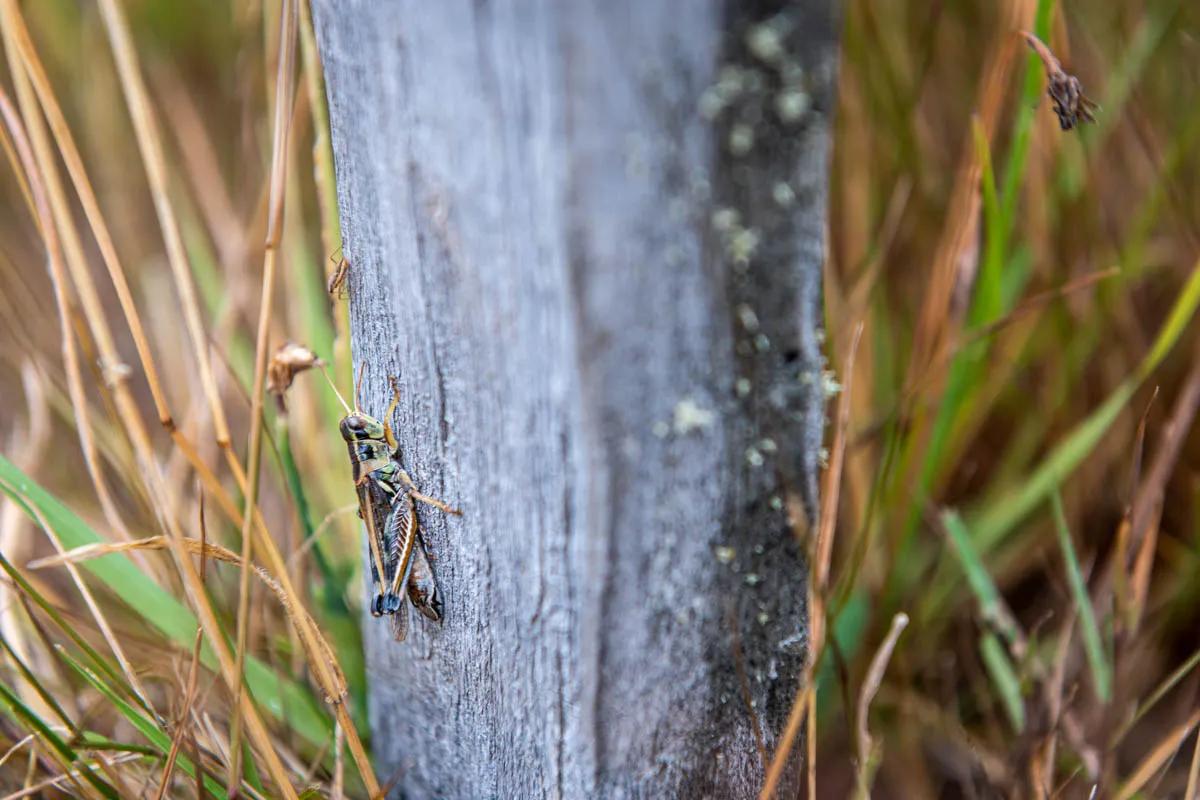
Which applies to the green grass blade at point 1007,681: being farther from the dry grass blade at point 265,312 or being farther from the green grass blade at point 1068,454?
the dry grass blade at point 265,312

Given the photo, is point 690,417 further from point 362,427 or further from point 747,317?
point 362,427

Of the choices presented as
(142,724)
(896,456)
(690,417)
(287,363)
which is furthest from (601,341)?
(896,456)

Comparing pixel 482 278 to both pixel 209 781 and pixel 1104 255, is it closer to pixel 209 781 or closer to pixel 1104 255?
pixel 209 781

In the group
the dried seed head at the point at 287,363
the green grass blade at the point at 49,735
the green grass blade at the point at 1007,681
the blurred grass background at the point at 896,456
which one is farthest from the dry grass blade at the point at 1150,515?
the green grass blade at the point at 49,735

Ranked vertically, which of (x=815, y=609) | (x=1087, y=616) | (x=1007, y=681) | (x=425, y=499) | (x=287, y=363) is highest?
(x=287, y=363)

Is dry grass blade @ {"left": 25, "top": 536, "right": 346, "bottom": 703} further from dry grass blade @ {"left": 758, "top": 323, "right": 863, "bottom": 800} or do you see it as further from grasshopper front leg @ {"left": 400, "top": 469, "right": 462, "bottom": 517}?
dry grass blade @ {"left": 758, "top": 323, "right": 863, "bottom": 800}

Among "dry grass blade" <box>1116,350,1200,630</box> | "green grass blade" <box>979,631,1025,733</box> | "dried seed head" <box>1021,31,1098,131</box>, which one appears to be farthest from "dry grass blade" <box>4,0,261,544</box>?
"dry grass blade" <box>1116,350,1200,630</box>
